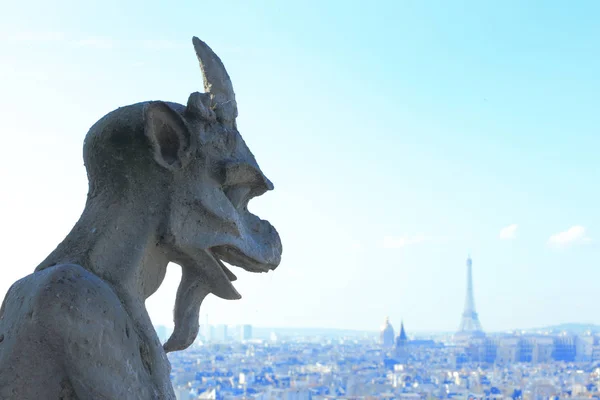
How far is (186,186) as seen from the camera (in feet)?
3.36

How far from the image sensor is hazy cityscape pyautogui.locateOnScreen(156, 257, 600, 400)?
93.2 feet

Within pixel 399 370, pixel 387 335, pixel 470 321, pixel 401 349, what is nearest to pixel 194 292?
pixel 399 370

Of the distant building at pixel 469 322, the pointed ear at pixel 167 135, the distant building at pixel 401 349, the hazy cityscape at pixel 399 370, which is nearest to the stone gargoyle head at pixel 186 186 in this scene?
the pointed ear at pixel 167 135

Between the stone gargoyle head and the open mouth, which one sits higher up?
the stone gargoyle head

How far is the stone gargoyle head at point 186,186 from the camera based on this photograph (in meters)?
1.01

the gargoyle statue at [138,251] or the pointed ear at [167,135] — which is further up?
the pointed ear at [167,135]

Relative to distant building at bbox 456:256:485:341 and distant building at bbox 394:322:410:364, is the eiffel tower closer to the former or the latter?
distant building at bbox 456:256:485:341

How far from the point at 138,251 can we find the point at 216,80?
0.24 meters

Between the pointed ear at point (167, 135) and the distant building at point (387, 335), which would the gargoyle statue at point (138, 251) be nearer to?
the pointed ear at point (167, 135)

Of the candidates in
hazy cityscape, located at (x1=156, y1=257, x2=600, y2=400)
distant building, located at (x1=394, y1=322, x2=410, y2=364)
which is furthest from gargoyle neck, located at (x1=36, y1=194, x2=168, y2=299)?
distant building, located at (x1=394, y1=322, x2=410, y2=364)

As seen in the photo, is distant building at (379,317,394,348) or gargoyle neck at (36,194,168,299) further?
distant building at (379,317,394,348)

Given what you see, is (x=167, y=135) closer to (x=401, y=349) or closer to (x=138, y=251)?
(x=138, y=251)

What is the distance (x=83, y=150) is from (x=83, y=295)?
0.69 feet

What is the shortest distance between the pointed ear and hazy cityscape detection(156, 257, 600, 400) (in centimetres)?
1621
